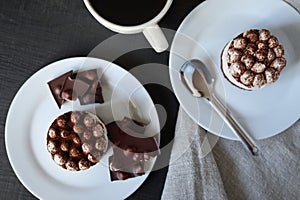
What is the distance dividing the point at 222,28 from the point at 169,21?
11 centimetres

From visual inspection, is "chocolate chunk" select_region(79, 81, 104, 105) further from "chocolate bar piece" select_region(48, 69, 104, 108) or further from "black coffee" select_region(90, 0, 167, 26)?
"black coffee" select_region(90, 0, 167, 26)

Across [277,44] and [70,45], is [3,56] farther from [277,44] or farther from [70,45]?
[277,44]

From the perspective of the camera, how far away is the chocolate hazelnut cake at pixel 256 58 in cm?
107

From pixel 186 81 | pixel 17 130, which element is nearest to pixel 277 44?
pixel 186 81

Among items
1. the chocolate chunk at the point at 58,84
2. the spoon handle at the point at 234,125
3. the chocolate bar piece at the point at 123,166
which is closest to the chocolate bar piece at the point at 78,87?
the chocolate chunk at the point at 58,84

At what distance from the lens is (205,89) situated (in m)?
1.11

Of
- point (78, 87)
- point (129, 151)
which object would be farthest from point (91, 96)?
point (129, 151)

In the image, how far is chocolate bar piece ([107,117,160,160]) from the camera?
108 centimetres

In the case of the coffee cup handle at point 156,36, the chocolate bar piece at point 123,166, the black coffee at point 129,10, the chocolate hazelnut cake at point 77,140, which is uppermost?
the black coffee at point 129,10

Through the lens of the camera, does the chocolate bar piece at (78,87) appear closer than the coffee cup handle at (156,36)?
No

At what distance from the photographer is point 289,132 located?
114cm

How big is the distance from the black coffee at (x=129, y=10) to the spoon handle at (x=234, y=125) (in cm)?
23

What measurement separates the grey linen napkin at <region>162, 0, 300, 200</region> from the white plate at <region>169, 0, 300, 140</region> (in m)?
Answer: 0.04

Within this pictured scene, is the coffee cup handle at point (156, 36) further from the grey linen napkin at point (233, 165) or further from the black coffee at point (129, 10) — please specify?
the grey linen napkin at point (233, 165)
